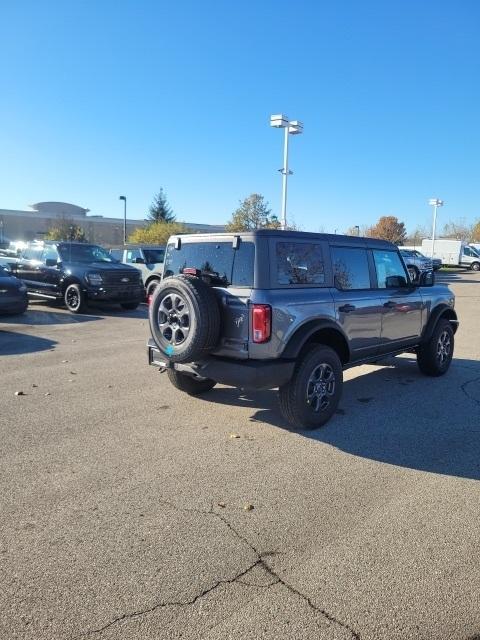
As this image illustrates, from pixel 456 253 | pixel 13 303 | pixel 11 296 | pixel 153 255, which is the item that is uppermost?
pixel 456 253

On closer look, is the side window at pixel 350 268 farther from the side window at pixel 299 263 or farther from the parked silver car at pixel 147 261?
the parked silver car at pixel 147 261

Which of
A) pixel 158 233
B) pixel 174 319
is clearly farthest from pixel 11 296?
pixel 158 233

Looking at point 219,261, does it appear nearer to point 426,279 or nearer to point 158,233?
point 426,279

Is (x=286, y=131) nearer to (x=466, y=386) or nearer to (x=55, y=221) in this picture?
(x=466, y=386)

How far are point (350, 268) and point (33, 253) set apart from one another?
40.3ft

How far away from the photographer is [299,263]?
16.8ft

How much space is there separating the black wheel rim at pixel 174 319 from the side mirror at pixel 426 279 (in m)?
3.71

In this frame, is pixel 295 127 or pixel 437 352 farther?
pixel 295 127

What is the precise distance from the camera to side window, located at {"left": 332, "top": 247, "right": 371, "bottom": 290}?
5.61 m

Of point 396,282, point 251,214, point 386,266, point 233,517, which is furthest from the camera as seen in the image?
point 251,214

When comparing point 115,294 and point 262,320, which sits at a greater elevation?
point 262,320

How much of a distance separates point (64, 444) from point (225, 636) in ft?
8.85

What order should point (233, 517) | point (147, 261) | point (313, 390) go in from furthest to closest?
point (147, 261) < point (313, 390) < point (233, 517)

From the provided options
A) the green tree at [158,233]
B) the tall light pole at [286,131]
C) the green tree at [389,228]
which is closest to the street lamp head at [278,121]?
the tall light pole at [286,131]
